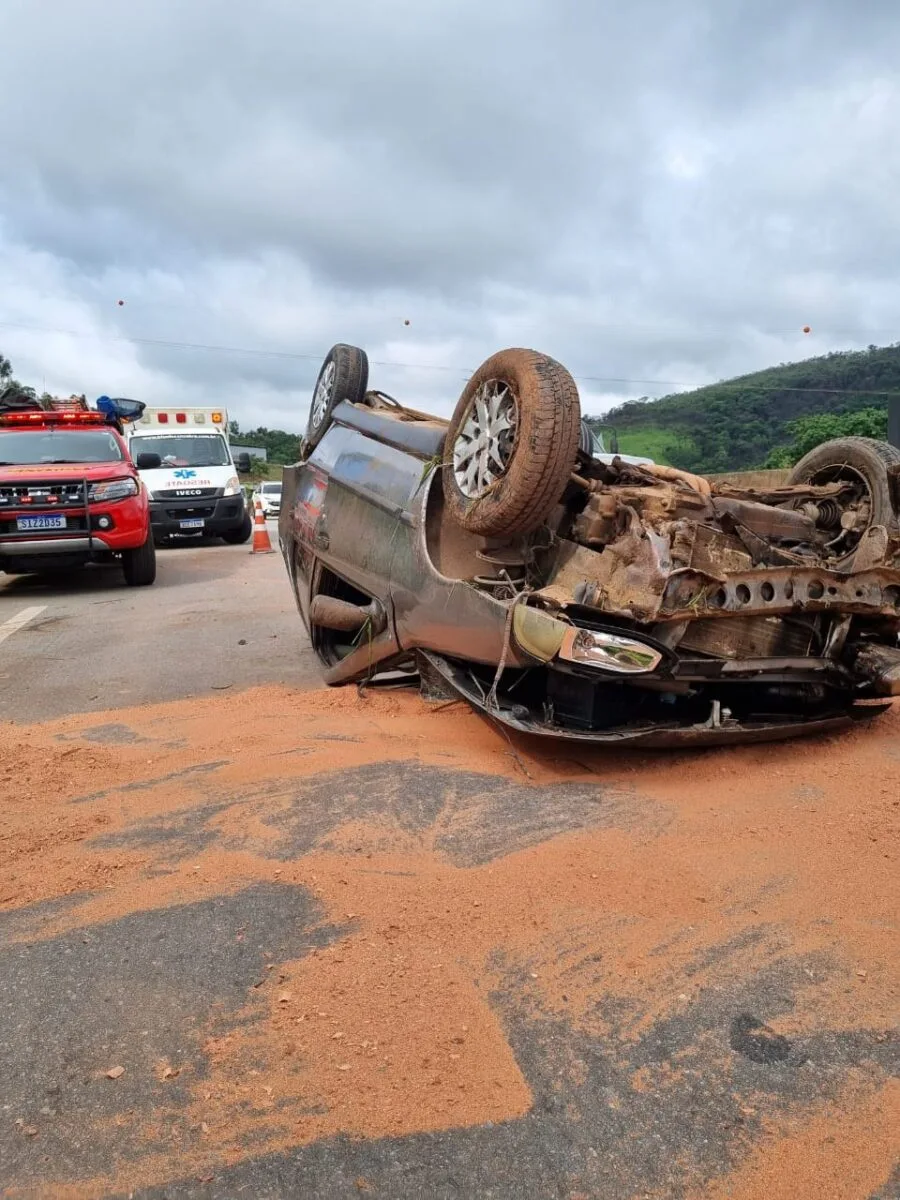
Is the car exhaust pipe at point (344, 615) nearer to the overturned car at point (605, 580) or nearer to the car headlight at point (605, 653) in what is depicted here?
the overturned car at point (605, 580)

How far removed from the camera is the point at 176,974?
234 centimetres

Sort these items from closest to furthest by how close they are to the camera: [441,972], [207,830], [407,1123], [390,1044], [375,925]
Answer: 1. [407,1123]
2. [390,1044]
3. [441,972]
4. [375,925]
5. [207,830]

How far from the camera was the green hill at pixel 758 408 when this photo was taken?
35.0 m

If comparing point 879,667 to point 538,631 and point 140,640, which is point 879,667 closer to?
point 538,631

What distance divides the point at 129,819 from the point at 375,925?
1.23 meters

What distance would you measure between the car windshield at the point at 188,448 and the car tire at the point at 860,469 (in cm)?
1251

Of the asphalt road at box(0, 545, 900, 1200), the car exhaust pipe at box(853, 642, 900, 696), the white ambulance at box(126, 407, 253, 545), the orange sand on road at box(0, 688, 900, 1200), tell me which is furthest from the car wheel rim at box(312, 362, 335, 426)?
the white ambulance at box(126, 407, 253, 545)

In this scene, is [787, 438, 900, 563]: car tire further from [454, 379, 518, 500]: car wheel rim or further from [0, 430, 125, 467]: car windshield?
[0, 430, 125, 467]: car windshield

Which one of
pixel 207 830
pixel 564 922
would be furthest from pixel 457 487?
pixel 564 922

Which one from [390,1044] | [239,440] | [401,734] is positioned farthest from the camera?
[239,440]

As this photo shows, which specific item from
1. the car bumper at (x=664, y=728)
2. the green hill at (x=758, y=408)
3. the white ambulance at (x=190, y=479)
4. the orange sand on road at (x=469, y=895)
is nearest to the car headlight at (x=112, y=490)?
the white ambulance at (x=190, y=479)

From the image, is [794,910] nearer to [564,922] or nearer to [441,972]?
[564,922]

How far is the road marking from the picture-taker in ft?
25.8

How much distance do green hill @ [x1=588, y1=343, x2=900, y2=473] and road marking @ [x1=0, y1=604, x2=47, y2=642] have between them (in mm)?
22633
